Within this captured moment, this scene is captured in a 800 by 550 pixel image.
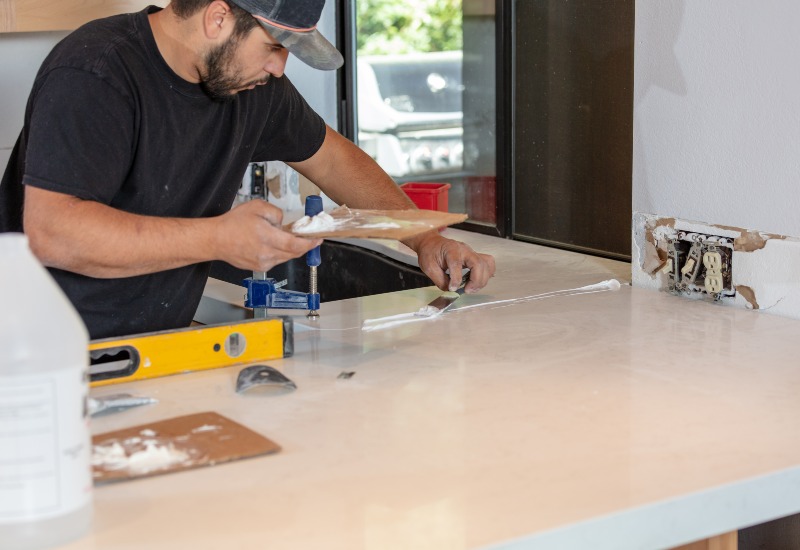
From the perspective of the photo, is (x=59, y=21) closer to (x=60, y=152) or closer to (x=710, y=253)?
(x=60, y=152)

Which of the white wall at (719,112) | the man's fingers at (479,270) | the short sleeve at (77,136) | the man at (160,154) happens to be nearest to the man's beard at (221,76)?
the man at (160,154)

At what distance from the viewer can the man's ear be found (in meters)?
1.56

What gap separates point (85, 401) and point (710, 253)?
1278 millimetres

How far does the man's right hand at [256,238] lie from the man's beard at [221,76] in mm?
295

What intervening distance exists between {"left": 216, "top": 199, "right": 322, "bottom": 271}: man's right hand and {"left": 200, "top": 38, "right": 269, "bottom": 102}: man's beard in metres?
0.30

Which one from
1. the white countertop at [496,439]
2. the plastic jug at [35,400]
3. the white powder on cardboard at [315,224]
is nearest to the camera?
the plastic jug at [35,400]

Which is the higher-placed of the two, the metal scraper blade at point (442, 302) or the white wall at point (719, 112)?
the white wall at point (719, 112)

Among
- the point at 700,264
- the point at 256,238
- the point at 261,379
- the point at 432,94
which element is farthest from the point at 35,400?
the point at 432,94

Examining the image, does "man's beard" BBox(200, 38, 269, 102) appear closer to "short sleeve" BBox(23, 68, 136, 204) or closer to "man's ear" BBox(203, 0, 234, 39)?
"man's ear" BBox(203, 0, 234, 39)

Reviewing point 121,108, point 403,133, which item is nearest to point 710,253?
point 121,108

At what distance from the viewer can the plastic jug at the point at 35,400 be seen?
822 millimetres

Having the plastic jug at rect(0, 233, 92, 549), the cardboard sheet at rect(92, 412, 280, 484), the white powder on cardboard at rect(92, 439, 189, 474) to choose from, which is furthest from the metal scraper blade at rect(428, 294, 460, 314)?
the plastic jug at rect(0, 233, 92, 549)

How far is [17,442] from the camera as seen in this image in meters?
0.82

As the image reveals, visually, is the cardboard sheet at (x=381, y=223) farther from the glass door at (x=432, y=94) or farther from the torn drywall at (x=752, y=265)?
the glass door at (x=432, y=94)
